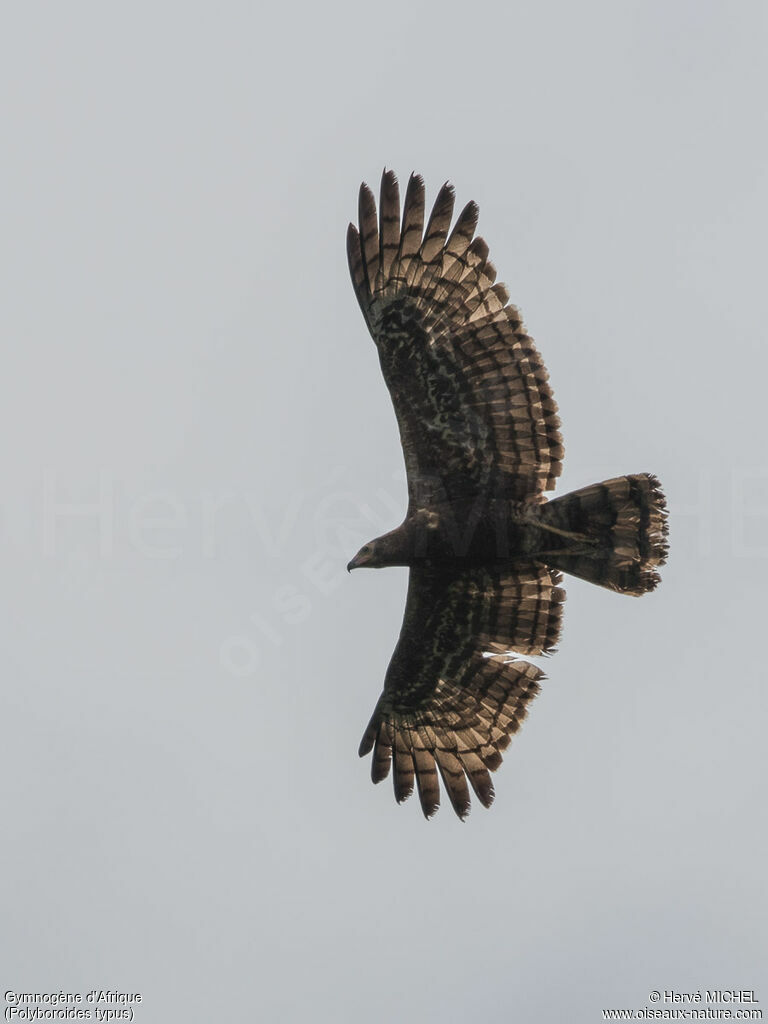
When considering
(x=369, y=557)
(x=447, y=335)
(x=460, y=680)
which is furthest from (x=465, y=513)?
(x=460, y=680)

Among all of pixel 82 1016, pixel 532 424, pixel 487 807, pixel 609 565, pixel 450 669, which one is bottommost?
pixel 82 1016

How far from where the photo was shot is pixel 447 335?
45.5ft

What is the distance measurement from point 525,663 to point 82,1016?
19.3 ft

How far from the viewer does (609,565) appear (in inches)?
566

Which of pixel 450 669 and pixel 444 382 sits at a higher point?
pixel 444 382

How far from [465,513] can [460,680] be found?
1.83 meters

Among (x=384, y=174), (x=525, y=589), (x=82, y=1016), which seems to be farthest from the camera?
(x=82, y=1016)

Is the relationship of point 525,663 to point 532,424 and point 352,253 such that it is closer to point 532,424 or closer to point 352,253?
point 532,424

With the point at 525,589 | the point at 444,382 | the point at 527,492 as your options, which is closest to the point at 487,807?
the point at 525,589

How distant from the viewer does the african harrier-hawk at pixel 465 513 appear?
13852mm

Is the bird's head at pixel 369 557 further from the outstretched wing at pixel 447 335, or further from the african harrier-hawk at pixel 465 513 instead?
the outstretched wing at pixel 447 335

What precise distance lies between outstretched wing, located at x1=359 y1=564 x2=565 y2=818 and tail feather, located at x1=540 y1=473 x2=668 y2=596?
662 mm

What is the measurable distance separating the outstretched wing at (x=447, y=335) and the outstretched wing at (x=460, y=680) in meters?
1.39

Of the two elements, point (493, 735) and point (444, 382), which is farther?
point (493, 735)
